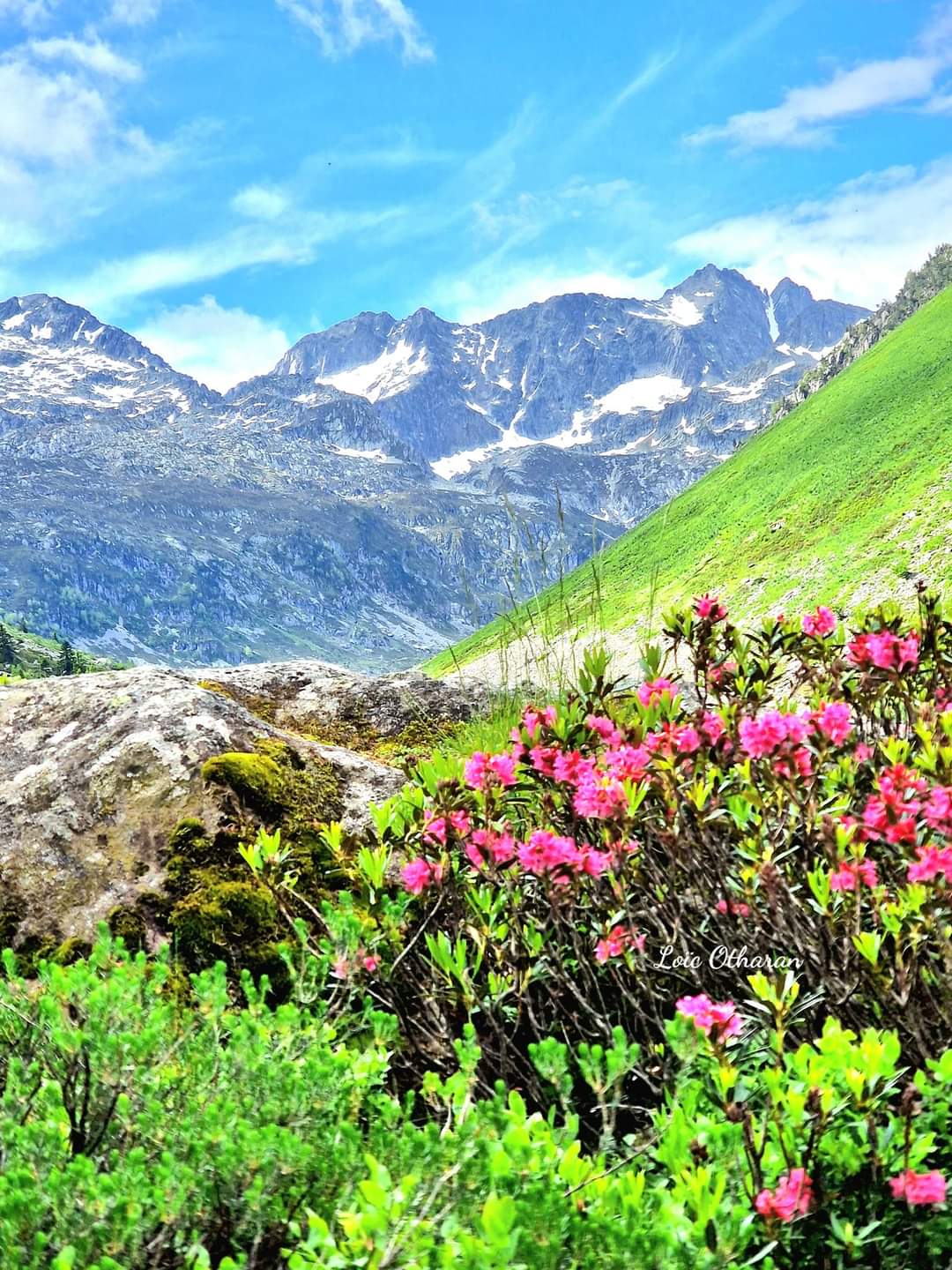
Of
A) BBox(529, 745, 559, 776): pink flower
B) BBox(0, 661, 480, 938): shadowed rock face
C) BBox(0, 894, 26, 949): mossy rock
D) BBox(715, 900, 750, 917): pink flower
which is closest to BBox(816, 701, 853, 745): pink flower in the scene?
BBox(715, 900, 750, 917): pink flower

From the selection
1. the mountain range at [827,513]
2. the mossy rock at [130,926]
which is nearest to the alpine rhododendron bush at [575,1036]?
the mossy rock at [130,926]

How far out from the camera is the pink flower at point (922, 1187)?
2.02 meters

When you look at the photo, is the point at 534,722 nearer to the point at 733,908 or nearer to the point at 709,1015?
the point at 733,908

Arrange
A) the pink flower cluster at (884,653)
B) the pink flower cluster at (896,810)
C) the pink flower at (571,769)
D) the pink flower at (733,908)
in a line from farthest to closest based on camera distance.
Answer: the pink flower cluster at (884,653) < the pink flower at (571,769) < the pink flower at (733,908) < the pink flower cluster at (896,810)

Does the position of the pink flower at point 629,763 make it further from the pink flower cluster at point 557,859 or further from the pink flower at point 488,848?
the pink flower at point 488,848

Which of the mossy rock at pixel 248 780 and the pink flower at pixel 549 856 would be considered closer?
the pink flower at pixel 549 856

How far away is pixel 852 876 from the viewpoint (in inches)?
114

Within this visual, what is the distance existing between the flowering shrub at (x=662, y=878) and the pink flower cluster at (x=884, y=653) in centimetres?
1

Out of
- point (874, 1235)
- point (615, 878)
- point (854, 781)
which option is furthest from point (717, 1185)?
point (854, 781)

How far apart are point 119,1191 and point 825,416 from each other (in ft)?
444

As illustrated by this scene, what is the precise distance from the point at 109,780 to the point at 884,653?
17.2 ft

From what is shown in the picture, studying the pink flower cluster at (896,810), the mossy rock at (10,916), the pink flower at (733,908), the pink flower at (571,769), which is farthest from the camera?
the mossy rock at (10,916)

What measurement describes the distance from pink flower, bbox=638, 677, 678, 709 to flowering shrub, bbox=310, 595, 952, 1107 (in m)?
0.06

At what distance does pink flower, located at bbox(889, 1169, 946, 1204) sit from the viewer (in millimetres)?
2020
